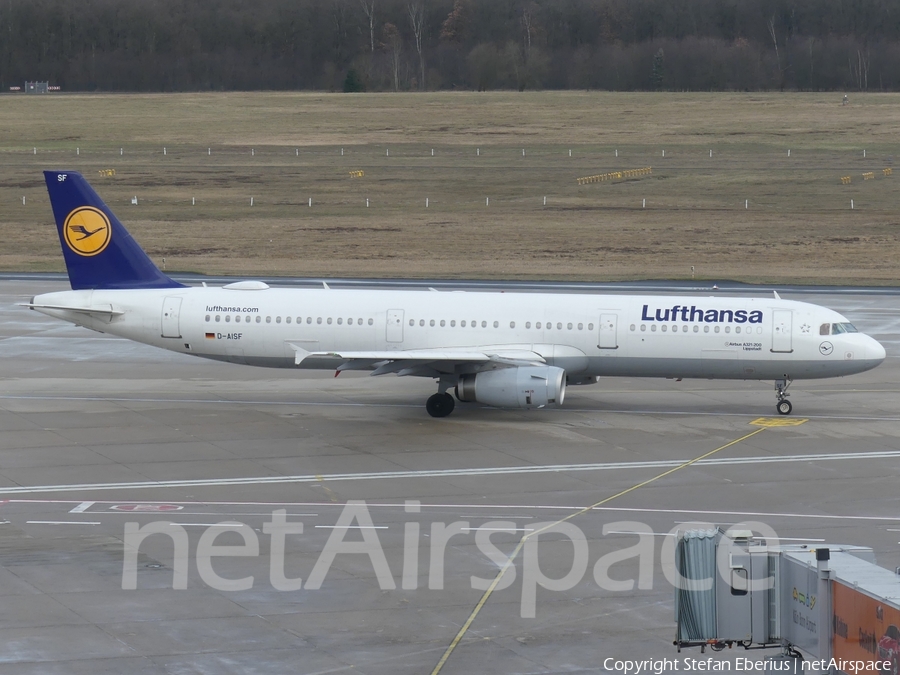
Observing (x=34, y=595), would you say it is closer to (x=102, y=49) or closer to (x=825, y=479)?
(x=825, y=479)

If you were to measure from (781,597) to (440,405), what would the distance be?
2270 centimetres

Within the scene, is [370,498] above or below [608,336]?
below

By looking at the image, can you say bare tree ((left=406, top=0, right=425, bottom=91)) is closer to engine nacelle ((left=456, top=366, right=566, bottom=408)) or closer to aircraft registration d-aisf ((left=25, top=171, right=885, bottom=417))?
aircraft registration d-aisf ((left=25, top=171, right=885, bottom=417))

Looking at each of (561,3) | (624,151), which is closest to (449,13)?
(561,3)

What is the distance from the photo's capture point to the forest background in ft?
557

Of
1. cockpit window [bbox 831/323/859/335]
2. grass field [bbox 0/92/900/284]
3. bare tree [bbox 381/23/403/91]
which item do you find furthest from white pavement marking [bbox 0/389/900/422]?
bare tree [bbox 381/23/403/91]

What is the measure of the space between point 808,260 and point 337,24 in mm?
138765

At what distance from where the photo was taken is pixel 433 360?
36.5m

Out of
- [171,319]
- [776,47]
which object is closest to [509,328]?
[171,319]

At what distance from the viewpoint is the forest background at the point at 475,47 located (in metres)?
170

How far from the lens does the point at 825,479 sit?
3125cm

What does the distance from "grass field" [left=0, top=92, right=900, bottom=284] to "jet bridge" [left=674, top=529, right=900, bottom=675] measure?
52226mm

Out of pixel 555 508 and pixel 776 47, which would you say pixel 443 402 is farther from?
pixel 776 47

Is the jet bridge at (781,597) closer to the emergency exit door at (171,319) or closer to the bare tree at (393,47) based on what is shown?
the emergency exit door at (171,319)
